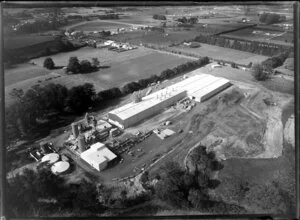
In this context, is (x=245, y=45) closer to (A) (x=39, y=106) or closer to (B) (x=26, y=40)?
(A) (x=39, y=106)

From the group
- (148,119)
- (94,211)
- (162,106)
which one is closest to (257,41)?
(162,106)

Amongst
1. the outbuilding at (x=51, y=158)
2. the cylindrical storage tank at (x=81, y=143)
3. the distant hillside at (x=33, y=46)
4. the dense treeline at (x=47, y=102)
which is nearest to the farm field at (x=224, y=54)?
the dense treeline at (x=47, y=102)

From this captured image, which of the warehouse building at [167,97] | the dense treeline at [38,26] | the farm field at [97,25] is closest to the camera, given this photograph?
the warehouse building at [167,97]

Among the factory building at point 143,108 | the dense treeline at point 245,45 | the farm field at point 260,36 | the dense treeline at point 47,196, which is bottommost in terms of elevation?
the dense treeline at point 47,196

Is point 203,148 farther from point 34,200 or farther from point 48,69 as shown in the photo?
point 48,69

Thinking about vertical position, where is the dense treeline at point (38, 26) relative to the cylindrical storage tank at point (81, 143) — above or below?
above

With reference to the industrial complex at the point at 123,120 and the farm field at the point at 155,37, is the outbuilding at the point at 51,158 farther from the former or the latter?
the farm field at the point at 155,37
